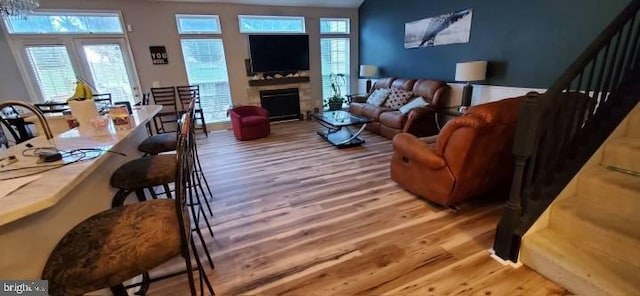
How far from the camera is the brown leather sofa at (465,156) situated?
6.52ft

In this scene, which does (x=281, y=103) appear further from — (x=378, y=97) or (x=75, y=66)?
(x=75, y=66)

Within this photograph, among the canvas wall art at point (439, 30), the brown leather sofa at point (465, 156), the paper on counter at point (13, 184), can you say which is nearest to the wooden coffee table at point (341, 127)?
the brown leather sofa at point (465, 156)

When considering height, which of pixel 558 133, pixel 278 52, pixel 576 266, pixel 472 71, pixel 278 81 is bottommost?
pixel 576 266

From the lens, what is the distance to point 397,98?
16.8ft

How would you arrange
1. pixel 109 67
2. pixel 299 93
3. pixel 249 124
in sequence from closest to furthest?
1. pixel 249 124
2. pixel 109 67
3. pixel 299 93

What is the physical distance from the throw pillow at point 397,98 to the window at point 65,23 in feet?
17.1

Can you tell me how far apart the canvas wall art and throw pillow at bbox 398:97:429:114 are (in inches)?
41.1

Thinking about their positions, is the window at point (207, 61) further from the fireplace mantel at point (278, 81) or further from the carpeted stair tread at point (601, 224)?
the carpeted stair tread at point (601, 224)

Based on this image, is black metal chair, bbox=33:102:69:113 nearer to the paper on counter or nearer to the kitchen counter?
the kitchen counter

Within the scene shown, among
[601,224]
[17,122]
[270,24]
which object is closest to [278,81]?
[270,24]

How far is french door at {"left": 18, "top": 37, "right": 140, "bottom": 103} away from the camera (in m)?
4.67

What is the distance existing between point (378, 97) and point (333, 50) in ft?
7.23

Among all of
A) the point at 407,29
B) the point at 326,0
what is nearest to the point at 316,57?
the point at 326,0

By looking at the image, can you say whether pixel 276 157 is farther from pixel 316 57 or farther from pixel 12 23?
pixel 12 23
